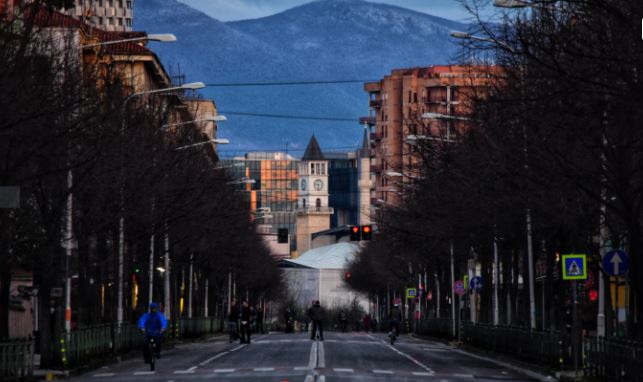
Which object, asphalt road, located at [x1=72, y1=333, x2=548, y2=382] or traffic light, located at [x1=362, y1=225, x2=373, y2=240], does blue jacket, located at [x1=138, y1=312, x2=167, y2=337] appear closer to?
asphalt road, located at [x1=72, y1=333, x2=548, y2=382]

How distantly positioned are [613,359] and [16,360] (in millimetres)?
12587

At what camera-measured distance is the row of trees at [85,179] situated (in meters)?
35.6

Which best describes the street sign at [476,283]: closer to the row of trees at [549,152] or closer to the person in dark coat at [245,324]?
the row of trees at [549,152]

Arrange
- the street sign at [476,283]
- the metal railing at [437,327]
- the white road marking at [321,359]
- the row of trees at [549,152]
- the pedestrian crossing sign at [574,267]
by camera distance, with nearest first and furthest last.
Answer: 1. the row of trees at [549,152]
2. the pedestrian crossing sign at [574,267]
3. the white road marking at [321,359]
4. the street sign at [476,283]
5. the metal railing at [437,327]

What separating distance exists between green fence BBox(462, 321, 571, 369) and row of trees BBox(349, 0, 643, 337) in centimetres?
110

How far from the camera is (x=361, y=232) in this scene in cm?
9062

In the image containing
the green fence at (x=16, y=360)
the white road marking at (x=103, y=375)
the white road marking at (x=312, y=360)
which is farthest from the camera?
the white road marking at (x=312, y=360)

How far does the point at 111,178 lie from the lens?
53469 mm

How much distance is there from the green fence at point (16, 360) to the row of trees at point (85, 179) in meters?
2.32

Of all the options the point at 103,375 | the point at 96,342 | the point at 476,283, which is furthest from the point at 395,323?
the point at 103,375

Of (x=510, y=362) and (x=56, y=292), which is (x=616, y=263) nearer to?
(x=510, y=362)

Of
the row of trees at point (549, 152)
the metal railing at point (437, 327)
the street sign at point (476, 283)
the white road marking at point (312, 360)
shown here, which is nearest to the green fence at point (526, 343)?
the row of trees at point (549, 152)

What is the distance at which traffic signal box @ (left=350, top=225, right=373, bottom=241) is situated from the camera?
8938 centimetres

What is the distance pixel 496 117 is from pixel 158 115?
22212mm
